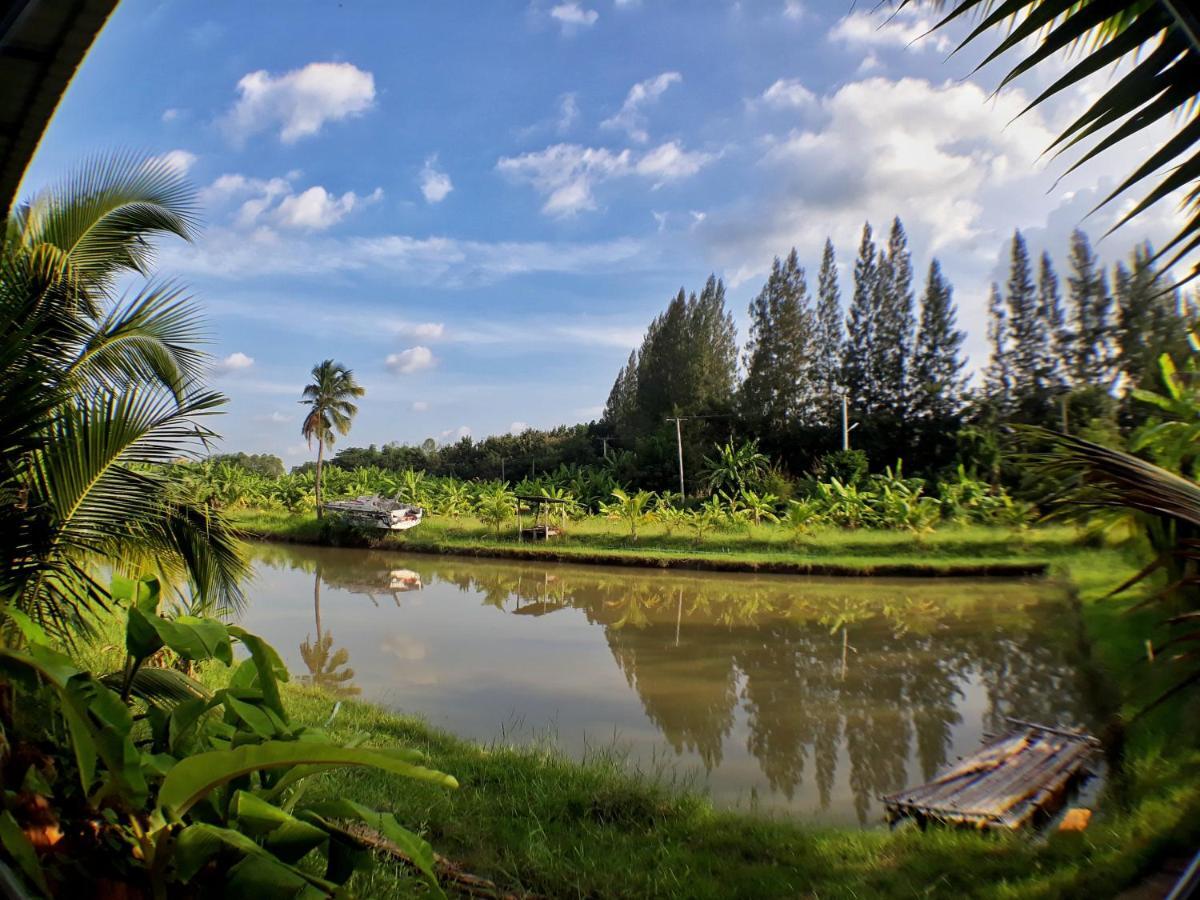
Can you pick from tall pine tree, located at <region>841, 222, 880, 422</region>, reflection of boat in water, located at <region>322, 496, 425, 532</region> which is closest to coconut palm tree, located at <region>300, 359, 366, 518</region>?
reflection of boat in water, located at <region>322, 496, 425, 532</region>

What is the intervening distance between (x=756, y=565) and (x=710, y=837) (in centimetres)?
1061

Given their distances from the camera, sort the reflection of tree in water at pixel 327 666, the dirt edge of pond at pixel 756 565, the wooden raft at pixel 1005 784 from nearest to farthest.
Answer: the wooden raft at pixel 1005 784
the reflection of tree in water at pixel 327 666
the dirt edge of pond at pixel 756 565

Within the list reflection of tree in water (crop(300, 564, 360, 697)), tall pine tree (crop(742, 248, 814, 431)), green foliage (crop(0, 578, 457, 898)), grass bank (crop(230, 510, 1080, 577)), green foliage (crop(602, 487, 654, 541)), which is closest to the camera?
green foliage (crop(0, 578, 457, 898))

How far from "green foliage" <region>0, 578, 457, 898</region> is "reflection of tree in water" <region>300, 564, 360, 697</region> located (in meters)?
5.06

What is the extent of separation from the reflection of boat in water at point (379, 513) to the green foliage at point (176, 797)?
1694 centimetres

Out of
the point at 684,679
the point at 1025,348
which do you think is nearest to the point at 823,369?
the point at 1025,348

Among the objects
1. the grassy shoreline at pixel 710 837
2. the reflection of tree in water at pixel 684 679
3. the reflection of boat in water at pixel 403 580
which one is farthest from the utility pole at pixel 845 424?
the grassy shoreline at pixel 710 837

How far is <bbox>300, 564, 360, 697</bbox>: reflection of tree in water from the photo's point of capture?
610cm

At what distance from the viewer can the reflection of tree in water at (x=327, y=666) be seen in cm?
610

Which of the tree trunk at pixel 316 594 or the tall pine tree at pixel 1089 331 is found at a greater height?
the tall pine tree at pixel 1089 331

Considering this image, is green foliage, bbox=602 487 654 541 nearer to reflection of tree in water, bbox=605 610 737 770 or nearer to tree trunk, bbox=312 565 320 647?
tree trunk, bbox=312 565 320 647

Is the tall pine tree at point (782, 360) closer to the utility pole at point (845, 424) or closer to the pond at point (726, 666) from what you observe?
the utility pole at point (845, 424)

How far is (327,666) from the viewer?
688cm

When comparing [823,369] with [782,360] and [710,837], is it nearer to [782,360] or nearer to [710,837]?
[782,360]
